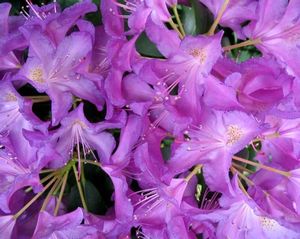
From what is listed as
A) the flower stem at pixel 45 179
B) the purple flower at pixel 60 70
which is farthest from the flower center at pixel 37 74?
the flower stem at pixel 45 179

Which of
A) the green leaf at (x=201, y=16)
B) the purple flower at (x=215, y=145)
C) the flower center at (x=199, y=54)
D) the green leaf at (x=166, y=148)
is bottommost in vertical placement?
the green leaf at (x=166, y=148)

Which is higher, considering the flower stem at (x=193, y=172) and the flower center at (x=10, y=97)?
the flower center at (x=10, y=97)

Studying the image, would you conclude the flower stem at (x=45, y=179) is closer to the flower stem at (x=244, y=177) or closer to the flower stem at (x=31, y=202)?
the flower stem at (x=31, y=202)

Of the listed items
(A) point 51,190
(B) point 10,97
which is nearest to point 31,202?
(A) point 51,190

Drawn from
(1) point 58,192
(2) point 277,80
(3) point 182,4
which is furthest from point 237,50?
(1) point 58,192

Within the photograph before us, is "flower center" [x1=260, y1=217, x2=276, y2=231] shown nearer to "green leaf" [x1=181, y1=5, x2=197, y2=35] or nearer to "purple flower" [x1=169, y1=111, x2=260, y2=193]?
"purple flower" [x1=169, y1=111, x2=260, y2=193]

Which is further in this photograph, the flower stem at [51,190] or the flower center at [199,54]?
the flower stem at [51,190]

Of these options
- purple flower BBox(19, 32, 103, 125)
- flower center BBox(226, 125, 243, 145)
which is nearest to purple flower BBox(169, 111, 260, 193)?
flower center BBox(226, 125, 243, 145)

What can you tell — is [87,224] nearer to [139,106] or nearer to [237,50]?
[139,106]

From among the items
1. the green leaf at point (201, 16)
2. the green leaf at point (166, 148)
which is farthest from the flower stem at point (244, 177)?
the green leaf at point (201, 16)

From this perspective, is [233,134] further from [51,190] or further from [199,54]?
[51,190]
